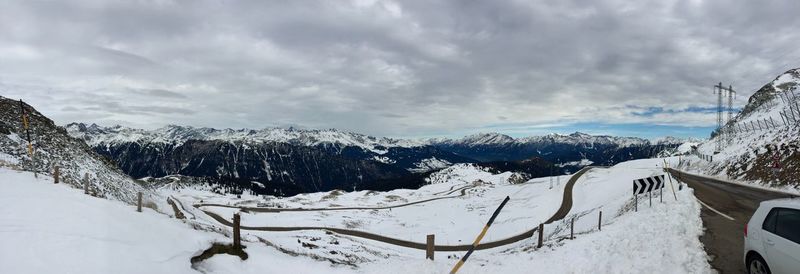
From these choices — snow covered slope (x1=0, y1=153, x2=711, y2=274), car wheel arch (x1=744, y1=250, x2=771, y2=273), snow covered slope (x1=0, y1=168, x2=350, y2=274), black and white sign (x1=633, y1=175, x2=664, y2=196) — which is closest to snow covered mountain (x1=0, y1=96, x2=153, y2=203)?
snow covered slope (x1=0, y1=153, x2=711, y2=274)

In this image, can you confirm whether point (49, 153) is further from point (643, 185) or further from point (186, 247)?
point (643, 185)

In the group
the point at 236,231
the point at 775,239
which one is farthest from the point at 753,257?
the point at 236,231

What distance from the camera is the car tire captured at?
10141 millimetres

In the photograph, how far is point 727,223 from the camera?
19.2 m

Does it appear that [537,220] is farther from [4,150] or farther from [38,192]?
[4,150]

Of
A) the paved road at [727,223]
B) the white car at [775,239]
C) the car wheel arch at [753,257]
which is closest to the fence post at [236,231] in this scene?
the white car at [775,239]

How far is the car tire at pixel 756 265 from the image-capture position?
10.1 meters

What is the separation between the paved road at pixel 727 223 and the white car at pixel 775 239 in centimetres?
183

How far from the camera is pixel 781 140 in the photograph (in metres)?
45.0

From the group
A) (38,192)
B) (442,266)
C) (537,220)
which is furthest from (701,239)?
(537,220)

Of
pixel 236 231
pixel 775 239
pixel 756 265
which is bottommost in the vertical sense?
pixel 756 265

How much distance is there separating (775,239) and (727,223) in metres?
11.7

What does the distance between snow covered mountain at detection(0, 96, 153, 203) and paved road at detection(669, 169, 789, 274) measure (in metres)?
35.7

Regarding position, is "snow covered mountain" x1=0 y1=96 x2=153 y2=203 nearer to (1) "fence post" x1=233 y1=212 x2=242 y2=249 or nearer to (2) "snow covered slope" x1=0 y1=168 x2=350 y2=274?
(2) "snow covered slope" x1=0 y1=168 x2=350 y2=274
